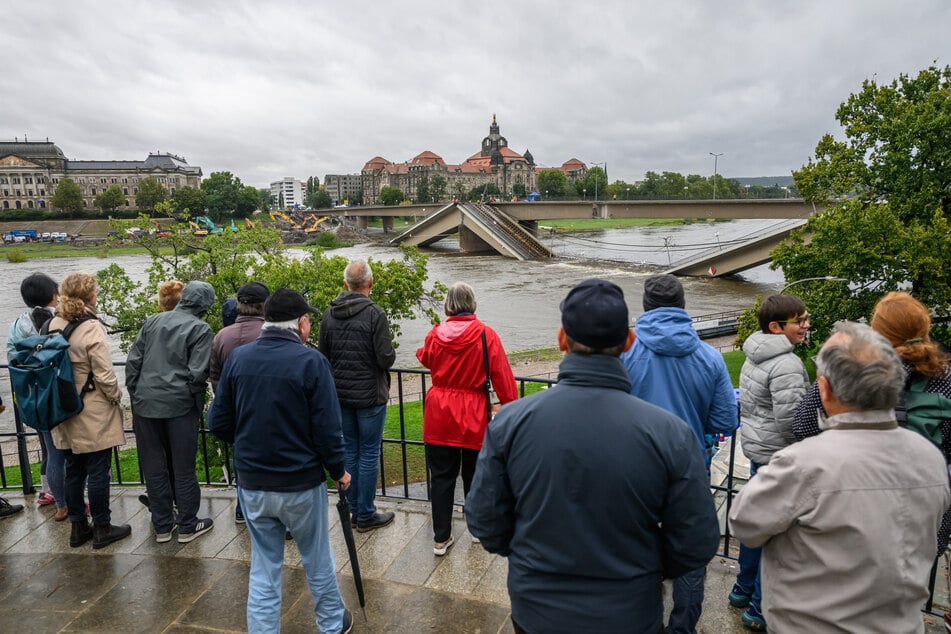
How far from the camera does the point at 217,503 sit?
5395mm

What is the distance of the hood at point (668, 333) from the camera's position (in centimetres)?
318

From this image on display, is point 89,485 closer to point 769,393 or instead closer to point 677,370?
point 677,370

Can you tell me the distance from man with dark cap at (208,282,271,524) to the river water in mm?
14167

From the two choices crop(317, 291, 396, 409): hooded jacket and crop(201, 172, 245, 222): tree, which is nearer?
crop(317, 291, 396, 409): hooded jacket

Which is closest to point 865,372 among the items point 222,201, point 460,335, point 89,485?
point 460,335

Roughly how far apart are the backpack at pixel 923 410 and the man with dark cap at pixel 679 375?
0.76 m

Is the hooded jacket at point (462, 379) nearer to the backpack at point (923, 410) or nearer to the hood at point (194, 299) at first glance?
the hood at point (194, 299)

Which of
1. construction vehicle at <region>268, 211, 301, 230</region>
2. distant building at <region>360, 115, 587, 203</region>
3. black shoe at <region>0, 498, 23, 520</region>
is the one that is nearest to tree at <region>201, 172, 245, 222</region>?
construction vehicle at <region>268, 211, 301, 230</region>

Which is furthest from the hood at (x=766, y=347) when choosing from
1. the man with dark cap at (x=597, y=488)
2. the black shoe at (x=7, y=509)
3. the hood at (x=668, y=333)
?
the black shoe at (x=7, y=509)

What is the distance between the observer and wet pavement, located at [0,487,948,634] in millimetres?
3770

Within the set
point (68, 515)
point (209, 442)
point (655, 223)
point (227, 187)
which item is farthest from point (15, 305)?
point (655, 223)

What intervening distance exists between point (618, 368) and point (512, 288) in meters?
37.0

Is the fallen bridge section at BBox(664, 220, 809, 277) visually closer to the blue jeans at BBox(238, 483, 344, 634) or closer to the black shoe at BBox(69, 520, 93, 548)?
the black shoe at BBox(69, 520, 93, 548)

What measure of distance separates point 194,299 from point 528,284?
119 feet
